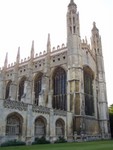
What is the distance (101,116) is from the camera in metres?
38.3

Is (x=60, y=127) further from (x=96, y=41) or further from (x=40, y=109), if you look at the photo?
(x=96, y=41)

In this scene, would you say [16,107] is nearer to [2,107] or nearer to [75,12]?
[2,107]

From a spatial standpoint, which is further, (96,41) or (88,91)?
(96,41)

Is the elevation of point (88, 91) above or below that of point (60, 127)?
above

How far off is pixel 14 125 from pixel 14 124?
4.1 inches

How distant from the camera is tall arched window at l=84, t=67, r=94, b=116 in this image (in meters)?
35.4

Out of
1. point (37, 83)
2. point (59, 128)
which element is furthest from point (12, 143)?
point (37, 83)

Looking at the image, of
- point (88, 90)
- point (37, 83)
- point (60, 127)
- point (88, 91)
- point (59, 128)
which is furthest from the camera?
point (37, 83)

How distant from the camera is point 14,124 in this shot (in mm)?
21016

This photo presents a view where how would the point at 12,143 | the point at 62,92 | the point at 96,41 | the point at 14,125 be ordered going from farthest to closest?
the point at 96,41, the point at 62,92, the point at 14,125, the point at 12,143

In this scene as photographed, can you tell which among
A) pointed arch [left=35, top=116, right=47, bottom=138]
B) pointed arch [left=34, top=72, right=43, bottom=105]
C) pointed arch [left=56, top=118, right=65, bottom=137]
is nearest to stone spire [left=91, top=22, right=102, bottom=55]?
pointed arch [left=34, top=72, right=43, bottom=105]

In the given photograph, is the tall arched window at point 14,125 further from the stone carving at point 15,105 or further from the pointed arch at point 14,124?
the stone carving at point 15,105

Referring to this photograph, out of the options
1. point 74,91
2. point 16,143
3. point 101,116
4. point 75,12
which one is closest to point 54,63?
point 74,91

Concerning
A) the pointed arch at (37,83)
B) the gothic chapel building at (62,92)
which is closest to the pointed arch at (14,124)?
the gothic chapel building at (62,92)
